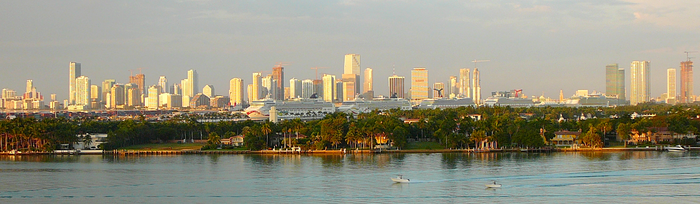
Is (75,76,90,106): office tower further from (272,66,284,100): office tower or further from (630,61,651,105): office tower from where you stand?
(630,61,651,105): office tower

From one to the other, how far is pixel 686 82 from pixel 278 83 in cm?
7998

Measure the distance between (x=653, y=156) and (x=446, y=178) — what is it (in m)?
14.7

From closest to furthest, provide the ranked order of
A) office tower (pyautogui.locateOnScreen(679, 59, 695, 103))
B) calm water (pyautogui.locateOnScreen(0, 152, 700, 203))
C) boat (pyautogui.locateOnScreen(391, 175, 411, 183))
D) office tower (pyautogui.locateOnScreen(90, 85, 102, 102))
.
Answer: calm water (pyautogui.locateOnScreen(0, 152, 700, 203))
boat (pyautogui.locateOnScreen(391, 175, 411, 183))
office tower (pyautogui.locateOnScreen(679, 59, 695, 103))
office tower (pyautogui.locateOnScreen(90, 85, 102, 102))

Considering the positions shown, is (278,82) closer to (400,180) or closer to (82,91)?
(82,91)

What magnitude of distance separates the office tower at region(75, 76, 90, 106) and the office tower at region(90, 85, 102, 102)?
15.9 feet

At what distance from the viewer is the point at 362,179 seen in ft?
95.0

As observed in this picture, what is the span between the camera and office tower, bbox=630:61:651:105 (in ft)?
541

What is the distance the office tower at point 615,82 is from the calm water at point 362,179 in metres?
127

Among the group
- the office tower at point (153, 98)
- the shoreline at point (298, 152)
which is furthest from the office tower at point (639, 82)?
the shoreline at point (298, 152)

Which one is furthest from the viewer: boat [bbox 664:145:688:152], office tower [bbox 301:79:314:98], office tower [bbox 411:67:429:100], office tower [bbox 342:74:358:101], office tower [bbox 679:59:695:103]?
office tower [bbox 301:79:314:98]

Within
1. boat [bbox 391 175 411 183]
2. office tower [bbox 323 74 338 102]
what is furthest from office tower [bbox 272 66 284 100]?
boat [bbox 391 175 411 183]

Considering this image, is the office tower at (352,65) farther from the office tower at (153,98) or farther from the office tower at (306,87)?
Answer: the office tower at (153,98)

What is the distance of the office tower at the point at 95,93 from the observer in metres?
192

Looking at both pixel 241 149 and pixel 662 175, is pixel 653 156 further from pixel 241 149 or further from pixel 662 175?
pixel 241 149
